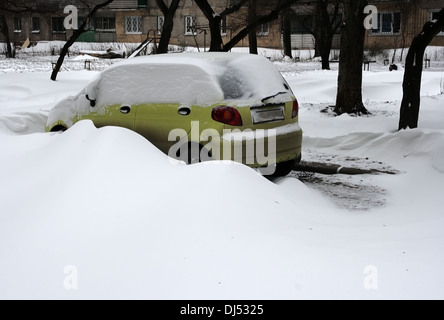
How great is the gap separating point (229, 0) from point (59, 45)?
605 inches

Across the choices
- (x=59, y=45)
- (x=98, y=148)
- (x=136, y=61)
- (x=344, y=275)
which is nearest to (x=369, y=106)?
(x=136, y=61)

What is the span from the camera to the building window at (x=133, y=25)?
51.6m

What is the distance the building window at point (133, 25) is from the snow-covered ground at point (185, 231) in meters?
46.7

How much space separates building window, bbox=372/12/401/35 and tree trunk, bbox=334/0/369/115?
33643 mm

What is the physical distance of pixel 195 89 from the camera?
22.2 ft

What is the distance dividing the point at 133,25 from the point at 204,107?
156ft

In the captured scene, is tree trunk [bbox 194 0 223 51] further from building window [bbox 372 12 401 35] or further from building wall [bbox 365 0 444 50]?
building window [bbox 372 12 401 35]

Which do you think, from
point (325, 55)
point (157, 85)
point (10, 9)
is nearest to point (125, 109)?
point (157, 85)

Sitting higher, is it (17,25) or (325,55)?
(17,25)

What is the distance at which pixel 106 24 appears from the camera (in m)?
53.1

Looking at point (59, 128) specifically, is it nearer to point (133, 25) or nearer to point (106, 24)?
point (133, 25)

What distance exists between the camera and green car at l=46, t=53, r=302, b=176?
6.54 metres

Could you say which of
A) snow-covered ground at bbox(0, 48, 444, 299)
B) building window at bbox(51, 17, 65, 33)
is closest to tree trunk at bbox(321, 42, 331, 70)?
snow-covered ground at bbox(0, 48, 444, 299)

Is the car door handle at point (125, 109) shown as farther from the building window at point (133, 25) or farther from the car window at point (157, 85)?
the building window at point (133, 25)
